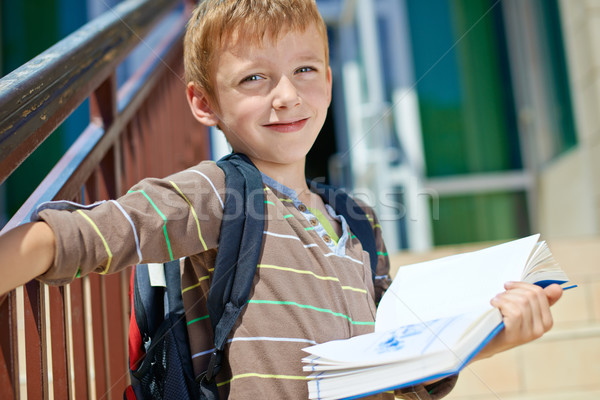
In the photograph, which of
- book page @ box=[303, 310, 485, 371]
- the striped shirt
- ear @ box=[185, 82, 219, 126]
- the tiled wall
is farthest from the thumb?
the tiled wall

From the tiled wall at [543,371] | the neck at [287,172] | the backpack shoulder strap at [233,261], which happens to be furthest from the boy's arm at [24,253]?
the tiled wall at [543,371]

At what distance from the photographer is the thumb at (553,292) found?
37.4 inches

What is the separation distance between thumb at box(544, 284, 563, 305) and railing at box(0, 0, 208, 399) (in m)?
0.83

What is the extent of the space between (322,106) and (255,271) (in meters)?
0.41

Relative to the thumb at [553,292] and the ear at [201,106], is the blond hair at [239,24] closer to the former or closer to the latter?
the ear at [201,106]

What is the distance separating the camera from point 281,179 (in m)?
1.22

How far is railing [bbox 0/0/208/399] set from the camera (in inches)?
34.2

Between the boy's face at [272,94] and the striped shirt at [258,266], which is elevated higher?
the boy's face at [272,94]

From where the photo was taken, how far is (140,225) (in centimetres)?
85

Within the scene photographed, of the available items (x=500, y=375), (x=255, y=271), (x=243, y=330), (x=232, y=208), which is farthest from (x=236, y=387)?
(x=500, y=375)

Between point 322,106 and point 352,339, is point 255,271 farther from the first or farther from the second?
point 322,106

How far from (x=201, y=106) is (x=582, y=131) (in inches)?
127

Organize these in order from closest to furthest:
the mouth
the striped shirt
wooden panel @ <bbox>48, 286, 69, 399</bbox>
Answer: the striped shirt → wooden panel @ <bbox>48, 286, 69, 399</bbox> → the mouth

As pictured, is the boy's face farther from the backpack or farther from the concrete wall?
the concrete wall
